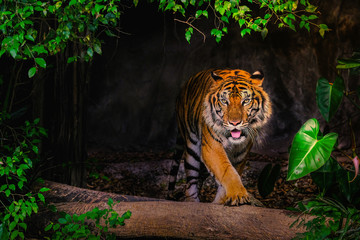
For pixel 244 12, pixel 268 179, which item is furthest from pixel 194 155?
pixel 244 12

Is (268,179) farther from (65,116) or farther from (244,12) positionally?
(65,116)

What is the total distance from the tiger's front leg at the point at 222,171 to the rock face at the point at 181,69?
1202mm

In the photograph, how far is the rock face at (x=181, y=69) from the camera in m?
5.75

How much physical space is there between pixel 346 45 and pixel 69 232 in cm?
395

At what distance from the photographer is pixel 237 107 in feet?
14.3

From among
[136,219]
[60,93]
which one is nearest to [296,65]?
[60,93]

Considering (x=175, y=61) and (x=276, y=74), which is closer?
(x=276, y=74)

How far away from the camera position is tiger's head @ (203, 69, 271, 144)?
4.34 metres

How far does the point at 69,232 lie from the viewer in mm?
3723

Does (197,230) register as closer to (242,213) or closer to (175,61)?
(242,213)

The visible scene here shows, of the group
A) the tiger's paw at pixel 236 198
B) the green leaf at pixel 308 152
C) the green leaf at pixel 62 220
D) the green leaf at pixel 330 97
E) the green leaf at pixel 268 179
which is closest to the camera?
the green leaf at pixel 308 152

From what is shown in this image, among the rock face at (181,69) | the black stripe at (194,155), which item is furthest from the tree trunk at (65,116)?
the rock face at (181,69)

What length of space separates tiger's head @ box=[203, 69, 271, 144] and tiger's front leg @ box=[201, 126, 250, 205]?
0.40 ft

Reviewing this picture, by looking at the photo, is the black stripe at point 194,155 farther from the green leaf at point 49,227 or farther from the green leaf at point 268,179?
the green leaf at point 49,227
